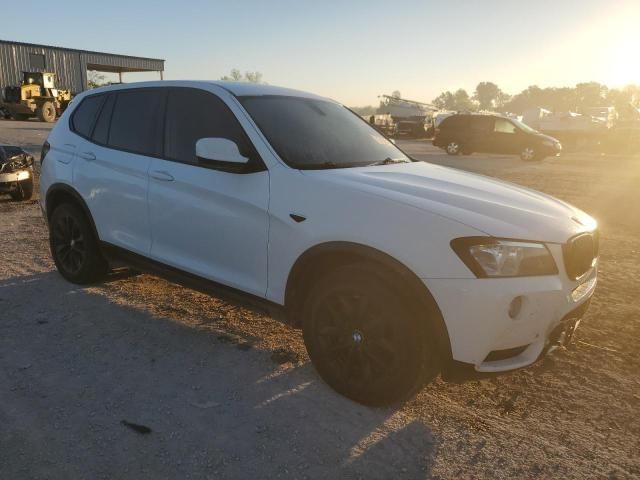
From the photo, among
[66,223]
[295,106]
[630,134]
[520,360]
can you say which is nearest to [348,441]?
[520,360]

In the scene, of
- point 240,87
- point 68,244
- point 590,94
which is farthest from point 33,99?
point 590,94

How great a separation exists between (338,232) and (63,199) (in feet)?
10.5

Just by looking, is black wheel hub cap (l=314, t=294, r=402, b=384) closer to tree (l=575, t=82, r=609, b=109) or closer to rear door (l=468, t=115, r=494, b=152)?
rear door (l=468, t=115, r=494, b=152)

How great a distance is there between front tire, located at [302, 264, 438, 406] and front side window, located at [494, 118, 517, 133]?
1976 cm

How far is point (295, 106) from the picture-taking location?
367 centimetres

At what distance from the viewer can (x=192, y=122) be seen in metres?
3.61

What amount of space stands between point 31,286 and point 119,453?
9.41ft

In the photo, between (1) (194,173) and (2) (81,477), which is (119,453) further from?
(1) (194,173)

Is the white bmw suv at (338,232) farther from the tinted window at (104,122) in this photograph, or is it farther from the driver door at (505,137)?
the driver door at (505,137)

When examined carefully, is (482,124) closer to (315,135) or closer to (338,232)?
(315,135)

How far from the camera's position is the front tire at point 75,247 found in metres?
4.41

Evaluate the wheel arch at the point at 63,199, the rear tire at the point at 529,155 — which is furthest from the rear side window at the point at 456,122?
the wheel arch at the point at 63,199

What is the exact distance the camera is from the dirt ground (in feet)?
7.75

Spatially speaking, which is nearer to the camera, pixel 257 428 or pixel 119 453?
pixel 119 453
